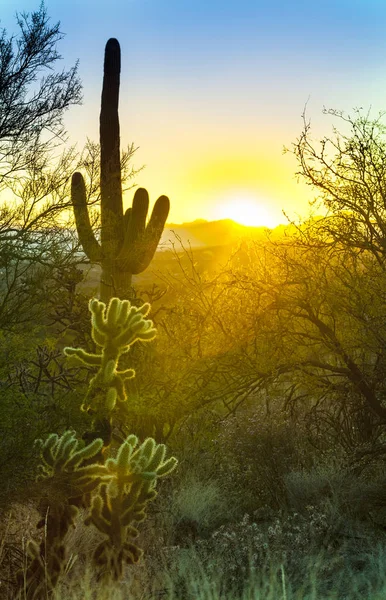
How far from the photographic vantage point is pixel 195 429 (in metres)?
11.7

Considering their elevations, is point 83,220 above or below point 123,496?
above

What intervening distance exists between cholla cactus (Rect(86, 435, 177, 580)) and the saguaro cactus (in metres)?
9.42

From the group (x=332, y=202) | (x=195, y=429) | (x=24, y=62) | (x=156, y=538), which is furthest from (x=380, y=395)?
(x=24, y=62)

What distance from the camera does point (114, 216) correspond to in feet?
50.9

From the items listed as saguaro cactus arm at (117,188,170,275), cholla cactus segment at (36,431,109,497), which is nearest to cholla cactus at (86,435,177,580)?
cholla cactus segment at (36,431,109,497)

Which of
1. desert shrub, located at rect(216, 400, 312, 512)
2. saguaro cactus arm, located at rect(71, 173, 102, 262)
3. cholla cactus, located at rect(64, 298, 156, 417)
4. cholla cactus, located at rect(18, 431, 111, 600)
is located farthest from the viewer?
saguaro cactus arm, located at rect(71, 173, 102, 262)

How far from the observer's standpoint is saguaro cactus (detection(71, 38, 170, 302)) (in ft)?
48.7

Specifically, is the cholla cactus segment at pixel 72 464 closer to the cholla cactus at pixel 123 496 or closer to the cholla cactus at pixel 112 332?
the cholla cactus at pixel 123 496

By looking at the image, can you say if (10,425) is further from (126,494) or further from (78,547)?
(78,547)

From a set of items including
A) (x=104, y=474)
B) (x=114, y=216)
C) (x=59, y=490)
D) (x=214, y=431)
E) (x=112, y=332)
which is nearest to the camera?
(x=112, y=332)

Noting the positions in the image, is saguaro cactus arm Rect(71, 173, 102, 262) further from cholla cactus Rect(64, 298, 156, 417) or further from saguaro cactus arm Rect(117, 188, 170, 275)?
cholla cactus Rect(64, 298, 156, 417)

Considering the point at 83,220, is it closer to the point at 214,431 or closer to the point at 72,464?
the point at 214,431

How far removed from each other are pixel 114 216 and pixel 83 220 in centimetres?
65

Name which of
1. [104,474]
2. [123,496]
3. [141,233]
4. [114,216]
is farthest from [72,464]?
[114,216]
